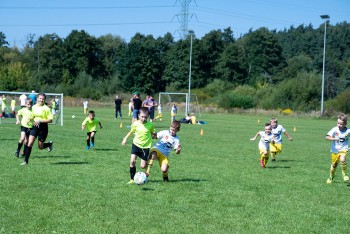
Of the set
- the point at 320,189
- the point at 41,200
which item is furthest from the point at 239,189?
the point at 41,200

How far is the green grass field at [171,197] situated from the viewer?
734 cm

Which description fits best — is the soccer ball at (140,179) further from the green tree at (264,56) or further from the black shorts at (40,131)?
the green tree at (264,56)

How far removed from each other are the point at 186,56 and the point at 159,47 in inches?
509

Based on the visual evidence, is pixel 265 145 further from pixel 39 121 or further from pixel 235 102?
pixel 235 102

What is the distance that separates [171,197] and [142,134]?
2.05 meters

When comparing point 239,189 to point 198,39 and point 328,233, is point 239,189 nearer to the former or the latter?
point 328,233

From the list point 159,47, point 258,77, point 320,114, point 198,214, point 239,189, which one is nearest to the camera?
point 198,214

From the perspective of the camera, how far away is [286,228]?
7.40m

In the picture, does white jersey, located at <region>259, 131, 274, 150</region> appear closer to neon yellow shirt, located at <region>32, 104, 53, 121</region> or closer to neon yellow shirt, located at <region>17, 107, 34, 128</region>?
neon yellow shirt, located at <region>32, 104, 53, 121</region>

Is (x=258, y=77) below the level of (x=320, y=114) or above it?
above

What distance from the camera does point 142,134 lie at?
10977mm

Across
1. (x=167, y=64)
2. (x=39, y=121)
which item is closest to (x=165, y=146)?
(x=39, y=121)

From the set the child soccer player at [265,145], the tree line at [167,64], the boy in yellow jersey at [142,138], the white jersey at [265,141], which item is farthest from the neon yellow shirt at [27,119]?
the tree line at [167,64]

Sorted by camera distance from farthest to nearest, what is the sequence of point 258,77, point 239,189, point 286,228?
point 258,77 < point 239,189 < point 286,228
